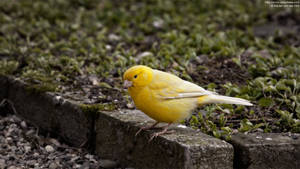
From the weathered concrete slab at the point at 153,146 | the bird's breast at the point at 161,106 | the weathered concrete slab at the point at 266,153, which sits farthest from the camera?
the bird's breast at the point at 161,106

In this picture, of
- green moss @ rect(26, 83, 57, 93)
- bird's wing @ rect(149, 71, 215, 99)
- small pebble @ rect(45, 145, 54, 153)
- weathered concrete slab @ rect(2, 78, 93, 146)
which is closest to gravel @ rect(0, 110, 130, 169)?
small pebble @ rect(45, 145, 54, 153)

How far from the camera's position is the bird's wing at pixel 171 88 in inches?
132

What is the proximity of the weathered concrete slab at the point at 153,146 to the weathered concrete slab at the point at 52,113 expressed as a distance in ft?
0.73

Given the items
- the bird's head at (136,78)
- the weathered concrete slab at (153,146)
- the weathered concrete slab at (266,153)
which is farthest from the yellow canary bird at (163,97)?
the weathered concrete slab at (266,153)

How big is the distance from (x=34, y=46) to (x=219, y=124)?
3.52m

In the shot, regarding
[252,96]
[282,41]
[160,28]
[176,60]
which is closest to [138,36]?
[160,28]

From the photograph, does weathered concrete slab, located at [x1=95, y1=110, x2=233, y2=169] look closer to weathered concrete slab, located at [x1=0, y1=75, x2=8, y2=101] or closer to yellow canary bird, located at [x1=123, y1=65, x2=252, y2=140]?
yellow canary bird, located at [x1=123, y1=65, x2=252, y2=140]

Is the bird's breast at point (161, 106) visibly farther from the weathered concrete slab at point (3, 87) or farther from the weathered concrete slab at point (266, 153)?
the weathered concrete slab at point (3, 87)

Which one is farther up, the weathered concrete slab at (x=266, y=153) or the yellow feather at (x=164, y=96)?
the yellow feather at (x=164, y=96)

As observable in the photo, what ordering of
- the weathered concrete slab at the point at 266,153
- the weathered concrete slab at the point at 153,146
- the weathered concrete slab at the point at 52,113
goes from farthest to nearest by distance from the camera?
the weathered concrete slab at the point at 52,113 → the weathered concrete slab at the point at 266,153 → the weathered concrete slab at the point at 153,146

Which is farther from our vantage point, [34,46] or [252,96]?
[34,46]

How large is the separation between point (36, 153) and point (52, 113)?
493 mm

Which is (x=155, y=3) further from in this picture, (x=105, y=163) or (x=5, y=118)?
(x=105, y=163)

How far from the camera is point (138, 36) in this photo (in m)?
6.69
